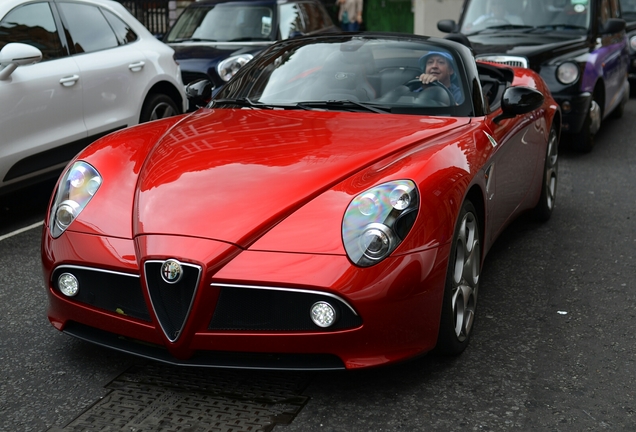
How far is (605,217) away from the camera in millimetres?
6543

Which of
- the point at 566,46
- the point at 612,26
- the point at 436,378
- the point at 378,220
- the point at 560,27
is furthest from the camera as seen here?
the point at 560,27

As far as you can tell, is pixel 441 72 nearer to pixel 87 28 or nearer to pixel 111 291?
pixel 111 291

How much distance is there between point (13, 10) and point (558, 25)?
587cm

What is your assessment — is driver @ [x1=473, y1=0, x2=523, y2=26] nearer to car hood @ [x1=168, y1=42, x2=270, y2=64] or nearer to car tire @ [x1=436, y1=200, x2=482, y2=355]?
car hood @ [x1=168, y1=42, x2=270, y2=64]

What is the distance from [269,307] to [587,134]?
649cm

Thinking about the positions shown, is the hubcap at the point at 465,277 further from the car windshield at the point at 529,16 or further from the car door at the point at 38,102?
the car windshield at the point at 529,16

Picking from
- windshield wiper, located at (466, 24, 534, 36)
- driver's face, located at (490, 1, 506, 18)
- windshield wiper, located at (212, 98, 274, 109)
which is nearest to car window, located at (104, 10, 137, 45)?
windshield wiper, located at (212, 98, 274, 109)

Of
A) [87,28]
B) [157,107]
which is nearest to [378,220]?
[87,28]

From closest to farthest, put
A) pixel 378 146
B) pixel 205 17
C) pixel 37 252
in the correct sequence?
pixel 378 146 → pixel 37 252 → pixel 205 17

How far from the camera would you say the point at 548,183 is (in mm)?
6207

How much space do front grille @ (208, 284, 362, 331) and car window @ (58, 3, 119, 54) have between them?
4.21 m

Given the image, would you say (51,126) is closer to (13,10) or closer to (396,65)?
(13,10)

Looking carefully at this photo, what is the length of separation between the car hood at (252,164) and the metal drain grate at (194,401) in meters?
0.63

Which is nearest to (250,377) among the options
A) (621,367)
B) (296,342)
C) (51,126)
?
(296,342)
